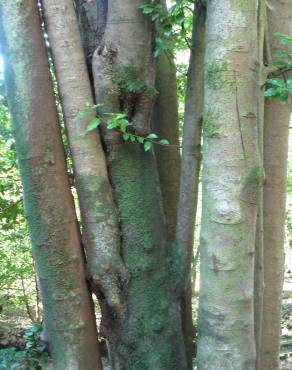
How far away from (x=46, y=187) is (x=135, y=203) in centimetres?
51

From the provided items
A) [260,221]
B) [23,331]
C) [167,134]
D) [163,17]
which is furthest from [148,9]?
[23,331]

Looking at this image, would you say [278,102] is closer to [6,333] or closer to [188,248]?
[188,248]

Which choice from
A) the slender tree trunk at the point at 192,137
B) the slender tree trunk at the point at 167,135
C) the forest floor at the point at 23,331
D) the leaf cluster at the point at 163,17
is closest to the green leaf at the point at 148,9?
the leaf cluster at the point at 163,17

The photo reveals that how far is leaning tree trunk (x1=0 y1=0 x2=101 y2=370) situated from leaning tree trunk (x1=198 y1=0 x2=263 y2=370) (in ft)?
2.51

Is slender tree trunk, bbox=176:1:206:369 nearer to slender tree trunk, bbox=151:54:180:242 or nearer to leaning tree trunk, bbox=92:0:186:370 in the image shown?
leaning tree trunk, bbox=92:0:186:370

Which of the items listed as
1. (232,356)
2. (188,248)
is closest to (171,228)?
(188,248)

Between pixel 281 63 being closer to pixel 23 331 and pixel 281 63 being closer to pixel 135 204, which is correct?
pixel 135 204

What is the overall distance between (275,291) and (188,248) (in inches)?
25.1

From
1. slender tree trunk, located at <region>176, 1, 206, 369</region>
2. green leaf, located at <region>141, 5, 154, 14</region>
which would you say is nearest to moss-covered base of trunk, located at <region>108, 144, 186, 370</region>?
slender tree trunk, located at <region>176, 1, 206, 369</region>

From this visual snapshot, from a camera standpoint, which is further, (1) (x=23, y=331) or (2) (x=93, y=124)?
(1) (x=23, y=331)

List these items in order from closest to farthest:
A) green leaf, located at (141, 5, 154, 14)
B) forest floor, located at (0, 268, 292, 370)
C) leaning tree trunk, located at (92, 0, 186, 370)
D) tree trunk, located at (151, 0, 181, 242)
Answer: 1. green leaf, located at (141, 5, 154, 14)
2. leaning tree trunk, located at (92, 0, 186, 370)
3. tree trunk, located at (151, 0, 181, 242)
4. forest floor, located at (0, 268, 292, 370)

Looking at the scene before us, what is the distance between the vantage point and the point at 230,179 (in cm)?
200

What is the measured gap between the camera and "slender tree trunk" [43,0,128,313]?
8.05 feet

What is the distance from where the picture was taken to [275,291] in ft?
9.17
